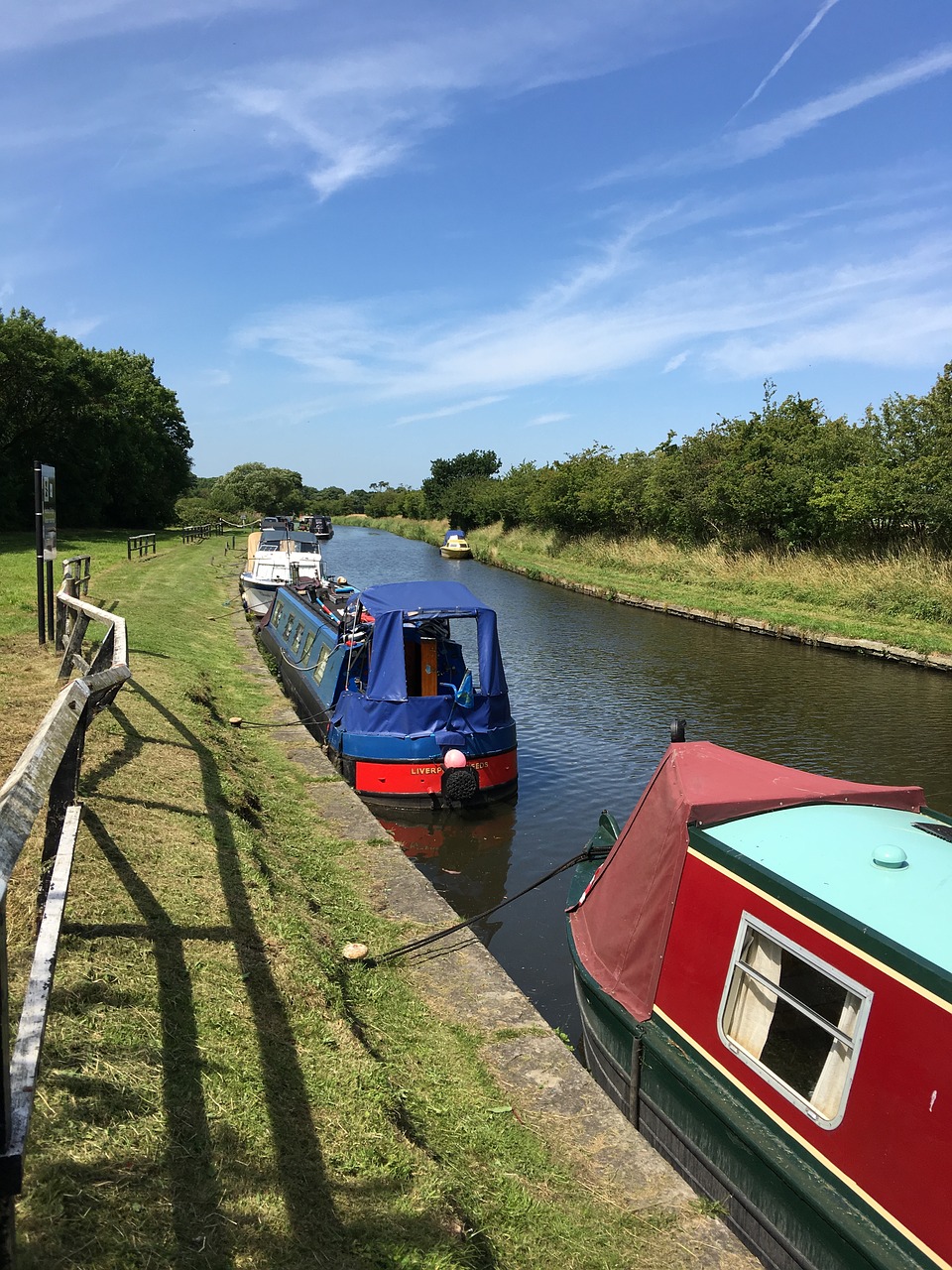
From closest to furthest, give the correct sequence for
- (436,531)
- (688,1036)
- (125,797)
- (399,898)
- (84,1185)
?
(84,1185) → (688,1036) → (125,797) → (399,898) → (436,531)

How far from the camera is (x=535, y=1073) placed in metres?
4.62

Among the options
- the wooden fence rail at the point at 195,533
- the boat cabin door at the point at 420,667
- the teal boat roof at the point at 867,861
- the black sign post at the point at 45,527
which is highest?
the black sign post at the point at 45,527

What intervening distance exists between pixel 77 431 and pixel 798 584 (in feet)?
98.5

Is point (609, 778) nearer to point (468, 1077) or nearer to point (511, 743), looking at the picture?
point (511, 743)

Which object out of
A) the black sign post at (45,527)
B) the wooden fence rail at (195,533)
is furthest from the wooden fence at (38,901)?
the wooden fence rail at (195,533)

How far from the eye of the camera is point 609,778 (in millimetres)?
11453

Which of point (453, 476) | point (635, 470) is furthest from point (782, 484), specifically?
point (453, 476)

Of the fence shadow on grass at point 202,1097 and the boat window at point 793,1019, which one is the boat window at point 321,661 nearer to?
the fence shadow on grass at point 202,1097

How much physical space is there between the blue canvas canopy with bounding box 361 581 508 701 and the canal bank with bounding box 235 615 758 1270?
2.71 m

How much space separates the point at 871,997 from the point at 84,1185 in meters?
2.84

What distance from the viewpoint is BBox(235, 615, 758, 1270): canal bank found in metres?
3.72

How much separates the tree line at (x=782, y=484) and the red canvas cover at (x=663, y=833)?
17390 millimetres

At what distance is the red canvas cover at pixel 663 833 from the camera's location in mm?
4703

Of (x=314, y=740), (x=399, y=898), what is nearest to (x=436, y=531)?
(x=314, y=740)
